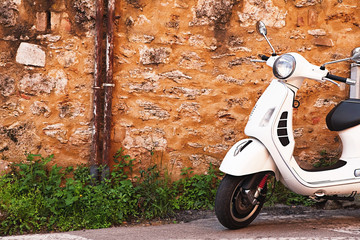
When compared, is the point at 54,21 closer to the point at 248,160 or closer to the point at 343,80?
the point at 248,160

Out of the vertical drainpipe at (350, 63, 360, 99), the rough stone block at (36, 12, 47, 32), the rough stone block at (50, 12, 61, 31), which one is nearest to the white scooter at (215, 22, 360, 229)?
the vertical drainpipe at (350, 63, 360, 99)

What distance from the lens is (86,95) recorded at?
14.0 feet

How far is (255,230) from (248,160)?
1.88 feet

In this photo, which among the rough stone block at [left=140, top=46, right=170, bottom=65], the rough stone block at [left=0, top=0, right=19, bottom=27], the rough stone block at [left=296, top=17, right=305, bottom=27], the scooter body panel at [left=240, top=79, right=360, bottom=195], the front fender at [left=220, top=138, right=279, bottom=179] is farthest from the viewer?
the rough stone block at [left=296, top=17, right=305, bottom=27]

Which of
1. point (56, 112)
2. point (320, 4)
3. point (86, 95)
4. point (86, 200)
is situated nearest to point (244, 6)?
point (320, 4)

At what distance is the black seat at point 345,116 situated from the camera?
3543 mm

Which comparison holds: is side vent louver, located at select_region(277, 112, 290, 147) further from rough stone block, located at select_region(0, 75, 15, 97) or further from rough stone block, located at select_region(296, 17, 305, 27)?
rough stone block, located at select_region(0, 75, 15, 97)

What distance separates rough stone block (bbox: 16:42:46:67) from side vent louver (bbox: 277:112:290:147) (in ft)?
7.62

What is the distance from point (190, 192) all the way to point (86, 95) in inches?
55.0

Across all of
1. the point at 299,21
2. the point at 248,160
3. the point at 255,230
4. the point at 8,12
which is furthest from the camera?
the point at 299,21

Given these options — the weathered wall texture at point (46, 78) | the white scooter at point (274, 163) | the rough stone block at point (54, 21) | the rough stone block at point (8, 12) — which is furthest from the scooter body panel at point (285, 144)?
the rough stone block at point (8, 12)

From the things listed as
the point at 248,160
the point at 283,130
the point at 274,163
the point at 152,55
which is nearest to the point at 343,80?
the point at 283,130

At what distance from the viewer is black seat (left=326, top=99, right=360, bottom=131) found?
11.6 ft

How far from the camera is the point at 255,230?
3305 millimetres
